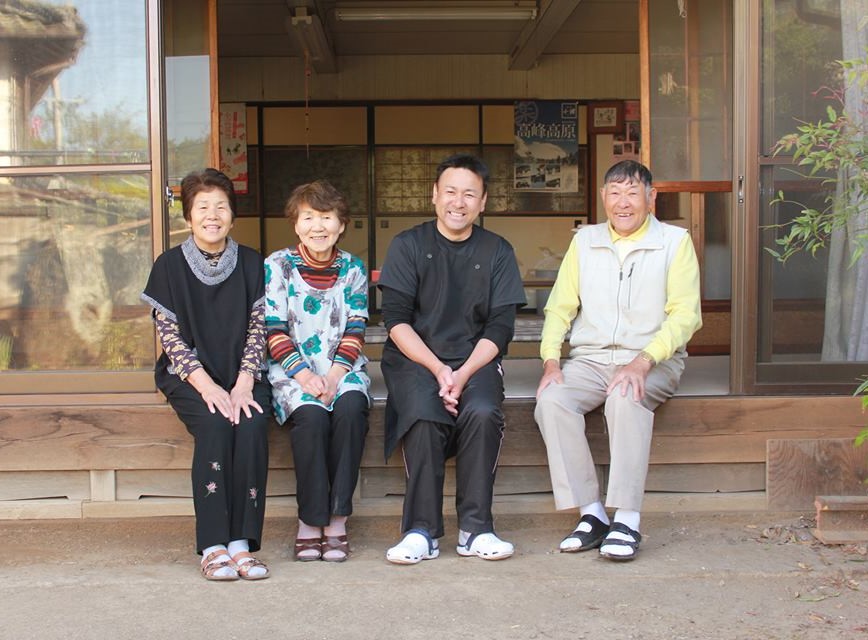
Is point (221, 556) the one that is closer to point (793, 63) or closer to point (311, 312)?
point (311, 312)

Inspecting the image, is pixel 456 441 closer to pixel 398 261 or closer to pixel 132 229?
pixel 398 261

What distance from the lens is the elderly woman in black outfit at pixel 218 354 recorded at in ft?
9.95

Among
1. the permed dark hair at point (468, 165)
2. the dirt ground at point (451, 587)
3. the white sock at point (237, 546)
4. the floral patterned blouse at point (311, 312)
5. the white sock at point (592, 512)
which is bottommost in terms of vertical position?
the dirt ground at point (451, 587)

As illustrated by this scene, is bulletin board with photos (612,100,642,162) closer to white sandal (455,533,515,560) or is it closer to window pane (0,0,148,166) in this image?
window pane (0,0,148,166)

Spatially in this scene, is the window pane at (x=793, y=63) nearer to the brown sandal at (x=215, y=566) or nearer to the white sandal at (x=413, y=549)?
the white sandal at (x=413, y=549)

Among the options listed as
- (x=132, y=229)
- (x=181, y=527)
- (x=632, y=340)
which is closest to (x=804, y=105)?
A: (x=632, y=340)

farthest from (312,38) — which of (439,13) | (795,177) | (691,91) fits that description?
(795,177)

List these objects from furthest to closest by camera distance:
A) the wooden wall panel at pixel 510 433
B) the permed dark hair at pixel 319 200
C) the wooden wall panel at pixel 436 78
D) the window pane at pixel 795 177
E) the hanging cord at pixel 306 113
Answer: the wooden wall panel at pixel 436 78 < the hanging cord at pixel 306 113 < the window pane at pixel 795 177 < the wooden wall panel at pixel 510 433 < the permed dark hair at pixel 319 200

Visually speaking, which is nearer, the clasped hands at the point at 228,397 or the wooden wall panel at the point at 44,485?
the clasped hands at the point at 228,397

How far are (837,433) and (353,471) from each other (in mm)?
1781

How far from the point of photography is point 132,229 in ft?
11.8

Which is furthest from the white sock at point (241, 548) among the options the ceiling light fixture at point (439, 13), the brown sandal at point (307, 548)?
the ceiling light fixture at point (439, 13)

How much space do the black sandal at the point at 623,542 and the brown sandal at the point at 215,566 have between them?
1.14m

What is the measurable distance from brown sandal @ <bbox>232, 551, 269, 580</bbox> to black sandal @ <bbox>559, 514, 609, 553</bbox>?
967mm
